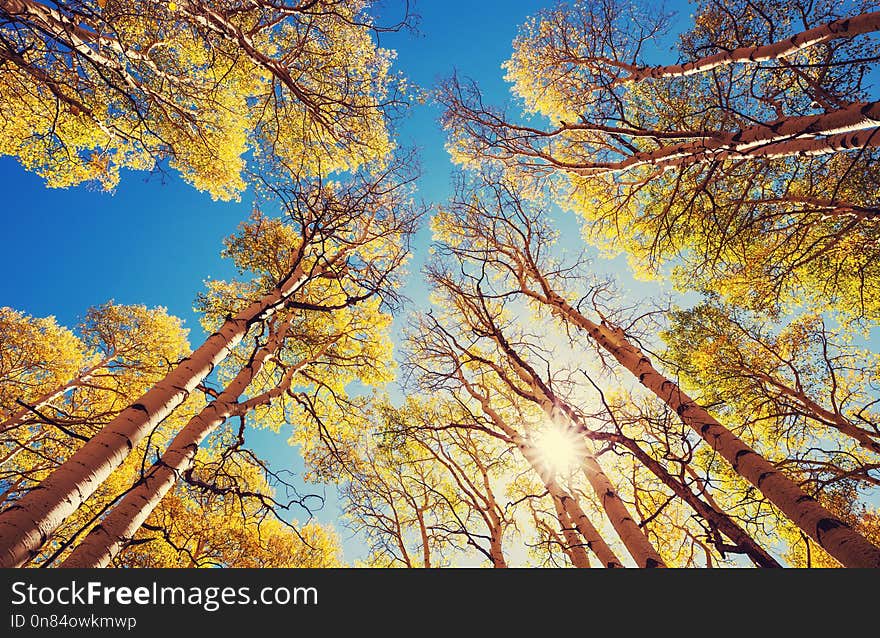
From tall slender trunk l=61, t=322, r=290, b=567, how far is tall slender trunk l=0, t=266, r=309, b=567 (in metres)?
0.24

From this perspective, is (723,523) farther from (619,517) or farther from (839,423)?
(839,423)

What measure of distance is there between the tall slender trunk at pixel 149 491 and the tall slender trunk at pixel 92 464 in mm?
242

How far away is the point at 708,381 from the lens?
21.3ft

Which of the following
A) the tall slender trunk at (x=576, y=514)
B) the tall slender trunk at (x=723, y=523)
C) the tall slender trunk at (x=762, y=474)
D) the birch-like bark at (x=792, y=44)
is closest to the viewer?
the tall slender trunk at (x=723, y=523)

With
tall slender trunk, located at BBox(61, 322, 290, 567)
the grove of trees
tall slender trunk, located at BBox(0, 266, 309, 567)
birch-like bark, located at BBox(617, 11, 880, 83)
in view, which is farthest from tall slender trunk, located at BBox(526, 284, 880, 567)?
tall slender trunk, located at BBox(61, 322, 290, 567)

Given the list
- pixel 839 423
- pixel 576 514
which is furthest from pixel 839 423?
pixel 576 514

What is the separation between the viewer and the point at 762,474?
2627 millimetres

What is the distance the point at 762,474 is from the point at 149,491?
4543 mm

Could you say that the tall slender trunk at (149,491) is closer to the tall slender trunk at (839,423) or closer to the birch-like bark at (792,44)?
the birch-like bark at (792,44)

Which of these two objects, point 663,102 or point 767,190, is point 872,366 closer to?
point 767,190

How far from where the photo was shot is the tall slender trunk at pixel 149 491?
212 cm

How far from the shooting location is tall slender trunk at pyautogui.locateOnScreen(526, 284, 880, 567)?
6.59 ft

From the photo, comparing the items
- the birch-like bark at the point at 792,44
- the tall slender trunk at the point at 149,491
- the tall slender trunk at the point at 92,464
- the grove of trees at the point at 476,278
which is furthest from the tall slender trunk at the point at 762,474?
the tall slender trunk at the point at 149,491

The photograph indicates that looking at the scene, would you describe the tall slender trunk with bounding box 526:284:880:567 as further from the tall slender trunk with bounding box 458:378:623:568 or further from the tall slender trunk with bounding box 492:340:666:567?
the tall slender trunk with bounding box 458:378:623:568
